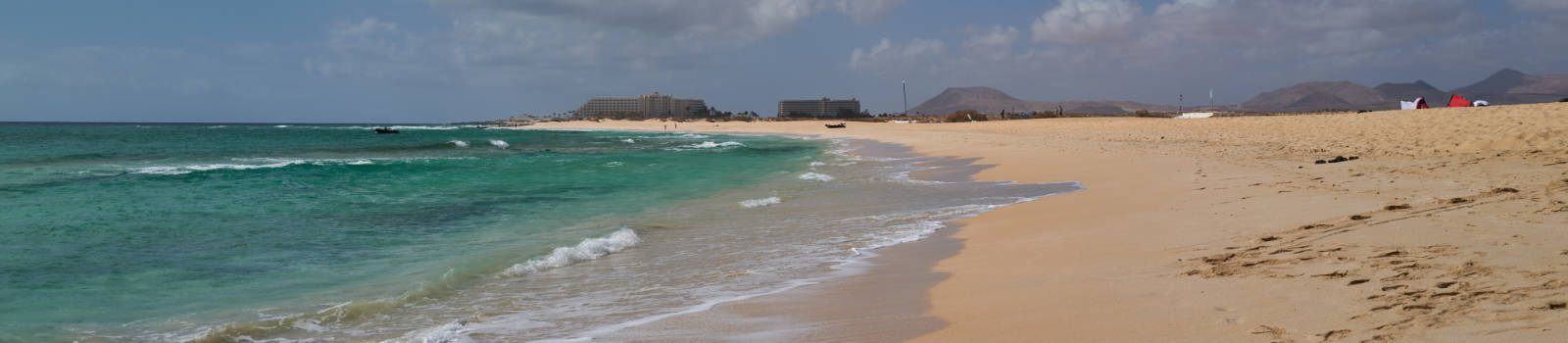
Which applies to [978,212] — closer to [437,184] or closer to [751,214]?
[751,214]

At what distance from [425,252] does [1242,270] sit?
690cm

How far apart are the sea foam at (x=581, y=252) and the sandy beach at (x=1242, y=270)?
2.43m

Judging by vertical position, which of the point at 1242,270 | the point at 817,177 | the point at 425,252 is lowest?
the point at 425,252

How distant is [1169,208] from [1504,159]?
5016 millimetres

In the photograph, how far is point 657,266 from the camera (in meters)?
6.64

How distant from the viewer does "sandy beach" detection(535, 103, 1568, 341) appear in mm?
3039

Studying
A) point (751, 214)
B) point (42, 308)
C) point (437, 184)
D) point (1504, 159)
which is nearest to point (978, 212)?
point (751, 214)

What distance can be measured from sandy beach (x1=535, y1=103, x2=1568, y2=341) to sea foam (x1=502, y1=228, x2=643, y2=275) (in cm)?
243

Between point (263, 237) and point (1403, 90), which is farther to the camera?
point (1403, 90)

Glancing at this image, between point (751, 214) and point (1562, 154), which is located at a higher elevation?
point (1562, 154)

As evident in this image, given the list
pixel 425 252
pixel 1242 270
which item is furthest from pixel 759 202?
pixel 1242 270

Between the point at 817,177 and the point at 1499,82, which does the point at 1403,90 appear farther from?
the point at 817,177

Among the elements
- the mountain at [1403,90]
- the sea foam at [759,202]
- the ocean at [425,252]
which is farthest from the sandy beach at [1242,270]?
the mountain at [1403,90]

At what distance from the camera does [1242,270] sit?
13.9ft
